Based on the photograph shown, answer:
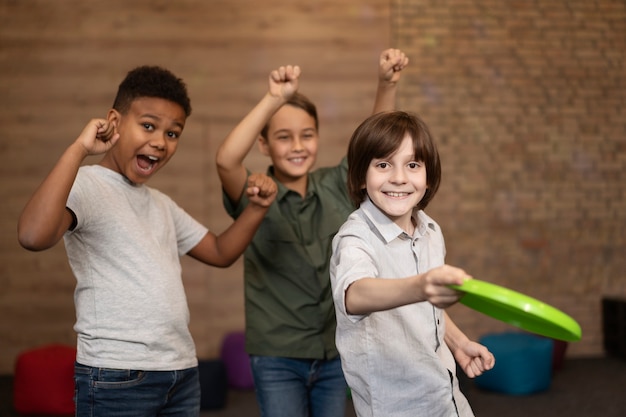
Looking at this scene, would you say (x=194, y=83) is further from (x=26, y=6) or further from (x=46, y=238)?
(x=46, y=238)

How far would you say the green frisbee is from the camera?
1.21 metres

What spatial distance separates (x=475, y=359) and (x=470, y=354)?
2cm

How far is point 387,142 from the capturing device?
165cm

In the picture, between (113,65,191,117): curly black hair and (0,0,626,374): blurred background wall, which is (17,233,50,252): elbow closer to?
(113,65,191,117): curly black hair

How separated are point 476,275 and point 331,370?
3489 millimetres

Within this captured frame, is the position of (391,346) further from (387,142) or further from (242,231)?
(242,231)

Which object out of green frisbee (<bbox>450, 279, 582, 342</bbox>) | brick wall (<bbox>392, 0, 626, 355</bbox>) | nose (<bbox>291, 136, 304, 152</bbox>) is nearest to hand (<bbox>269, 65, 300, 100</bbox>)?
nose (<bbox>291, 136, 304, 152</bbox>)

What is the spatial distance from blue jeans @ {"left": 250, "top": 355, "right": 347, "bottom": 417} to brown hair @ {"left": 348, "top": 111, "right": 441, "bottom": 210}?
71 cm

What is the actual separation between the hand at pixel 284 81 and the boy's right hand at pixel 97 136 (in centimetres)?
51

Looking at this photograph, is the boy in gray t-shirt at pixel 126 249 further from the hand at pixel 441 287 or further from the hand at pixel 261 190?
the hand at pixel 441 287

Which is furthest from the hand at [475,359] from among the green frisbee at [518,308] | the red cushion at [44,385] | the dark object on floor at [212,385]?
the red cushion at [44,385]

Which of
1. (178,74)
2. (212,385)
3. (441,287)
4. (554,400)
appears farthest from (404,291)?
(178,74)

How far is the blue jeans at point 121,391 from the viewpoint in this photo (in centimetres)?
177

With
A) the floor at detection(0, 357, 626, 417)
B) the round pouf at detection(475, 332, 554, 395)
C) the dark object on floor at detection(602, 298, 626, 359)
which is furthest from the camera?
the dark object on floor at detection(602, 298, 626, 359)
